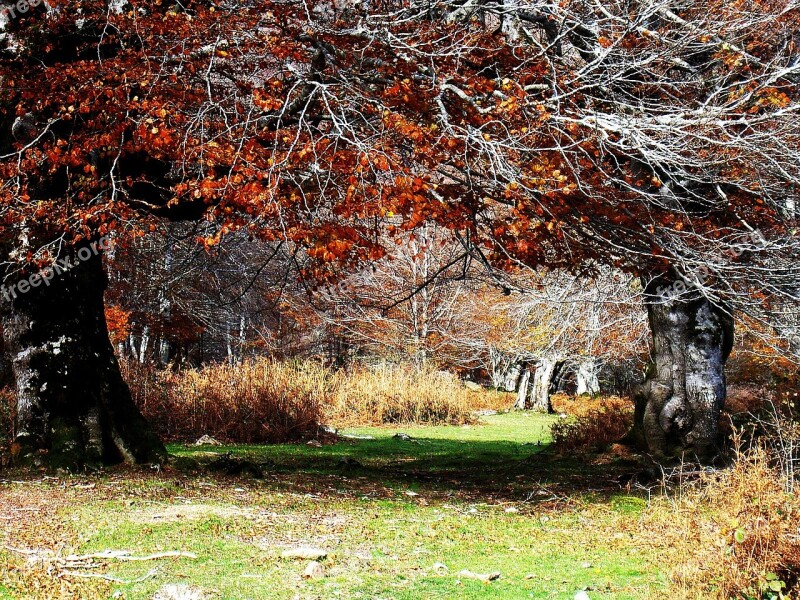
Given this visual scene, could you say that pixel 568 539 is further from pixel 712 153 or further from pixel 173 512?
pixel 712 153

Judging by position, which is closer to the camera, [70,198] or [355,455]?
[70,198]

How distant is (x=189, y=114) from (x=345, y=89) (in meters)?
1.65

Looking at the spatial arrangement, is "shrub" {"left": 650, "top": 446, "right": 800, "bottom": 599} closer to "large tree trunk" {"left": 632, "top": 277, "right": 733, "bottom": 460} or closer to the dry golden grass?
"large tree trunk" {"left": 632, "top": 277, "right": 733, "bottom": 460}

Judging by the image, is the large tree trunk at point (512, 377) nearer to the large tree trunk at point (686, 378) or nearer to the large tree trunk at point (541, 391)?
the large tree trunk at point (541, 391)

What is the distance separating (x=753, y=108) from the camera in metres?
9.41

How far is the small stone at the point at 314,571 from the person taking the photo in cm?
522

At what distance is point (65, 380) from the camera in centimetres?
956

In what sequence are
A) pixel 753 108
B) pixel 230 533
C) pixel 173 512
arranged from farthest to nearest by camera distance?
pixel 753 108 → pixel 173 512 → pixel 230 533

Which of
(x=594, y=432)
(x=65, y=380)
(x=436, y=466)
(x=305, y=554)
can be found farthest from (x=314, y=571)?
(x=594, y=432)

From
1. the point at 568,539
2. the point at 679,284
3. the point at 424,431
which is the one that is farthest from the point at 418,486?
the point at 424,431

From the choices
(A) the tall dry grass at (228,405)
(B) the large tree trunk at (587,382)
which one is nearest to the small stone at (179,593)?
(A) the tall dry grass at (228,405)

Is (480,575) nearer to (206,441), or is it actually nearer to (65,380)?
(65,380)

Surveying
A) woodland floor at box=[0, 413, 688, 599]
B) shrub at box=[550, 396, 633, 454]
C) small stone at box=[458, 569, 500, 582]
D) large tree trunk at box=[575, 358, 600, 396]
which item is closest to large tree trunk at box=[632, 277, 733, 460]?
woodland floor at box=[0, 413, 688, 599]

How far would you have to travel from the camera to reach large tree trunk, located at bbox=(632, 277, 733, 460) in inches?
453
